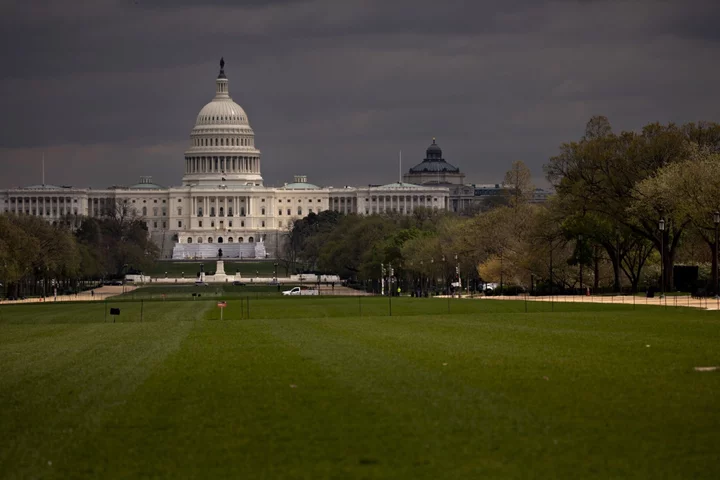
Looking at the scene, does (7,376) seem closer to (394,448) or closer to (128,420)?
(128,420)

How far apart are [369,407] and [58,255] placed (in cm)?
8293

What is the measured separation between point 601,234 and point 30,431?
6085 centimetres

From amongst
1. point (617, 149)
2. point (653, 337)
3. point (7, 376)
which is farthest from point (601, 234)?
point (7, 376)

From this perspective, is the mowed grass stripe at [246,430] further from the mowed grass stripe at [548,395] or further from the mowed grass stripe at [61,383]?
the mowed grass stripe at [548,395]

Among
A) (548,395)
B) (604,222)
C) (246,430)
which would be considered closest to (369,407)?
(246,430)

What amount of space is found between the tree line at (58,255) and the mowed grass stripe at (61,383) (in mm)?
44083

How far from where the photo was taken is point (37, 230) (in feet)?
336

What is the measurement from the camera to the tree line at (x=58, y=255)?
83.1 m

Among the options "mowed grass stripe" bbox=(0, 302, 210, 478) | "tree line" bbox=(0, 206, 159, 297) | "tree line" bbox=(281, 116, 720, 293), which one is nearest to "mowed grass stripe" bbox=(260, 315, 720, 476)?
"mowed grass stripe" bbox=(0, 302, 210, 478)

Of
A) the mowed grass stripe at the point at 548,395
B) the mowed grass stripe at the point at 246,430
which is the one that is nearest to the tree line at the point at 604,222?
the mowed grass stripe at the point at 548,395

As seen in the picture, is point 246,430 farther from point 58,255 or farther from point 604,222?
point 58,255

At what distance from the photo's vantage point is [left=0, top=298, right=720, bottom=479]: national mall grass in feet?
44.1

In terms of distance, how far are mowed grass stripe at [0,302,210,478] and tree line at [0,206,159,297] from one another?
1736 inches

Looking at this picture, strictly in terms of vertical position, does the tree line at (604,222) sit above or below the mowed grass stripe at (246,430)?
above
